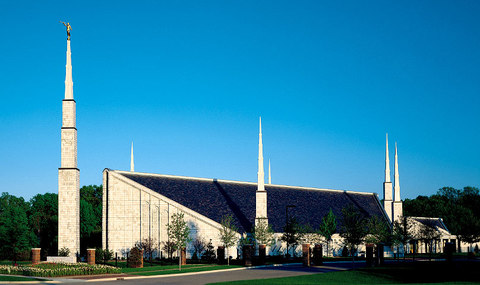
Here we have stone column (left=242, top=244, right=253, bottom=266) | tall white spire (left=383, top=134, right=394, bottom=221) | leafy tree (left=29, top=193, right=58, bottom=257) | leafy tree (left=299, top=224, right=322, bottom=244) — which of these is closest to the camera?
stone column (left=242, top=244, right=253, bottom=266)

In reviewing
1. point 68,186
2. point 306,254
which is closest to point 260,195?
point 306,254

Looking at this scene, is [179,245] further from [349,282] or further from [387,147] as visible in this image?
[387,147]

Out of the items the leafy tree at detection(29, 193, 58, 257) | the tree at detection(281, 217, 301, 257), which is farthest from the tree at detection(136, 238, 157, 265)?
the leafy tree at detection(29, 193, 58, 257)

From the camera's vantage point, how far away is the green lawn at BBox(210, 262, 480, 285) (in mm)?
33031

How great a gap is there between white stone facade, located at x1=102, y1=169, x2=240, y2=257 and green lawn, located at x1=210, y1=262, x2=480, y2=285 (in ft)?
74.4

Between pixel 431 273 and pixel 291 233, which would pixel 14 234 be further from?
pixel 431 273

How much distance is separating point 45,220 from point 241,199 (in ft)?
109

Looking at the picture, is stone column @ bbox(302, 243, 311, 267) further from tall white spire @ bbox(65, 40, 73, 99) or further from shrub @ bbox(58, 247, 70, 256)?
tall white spire @ bbox(65, 40, 73, 99)

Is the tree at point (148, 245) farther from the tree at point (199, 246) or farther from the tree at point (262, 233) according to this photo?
the tree at point (262, 233)

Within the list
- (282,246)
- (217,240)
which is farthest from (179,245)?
(282,246)

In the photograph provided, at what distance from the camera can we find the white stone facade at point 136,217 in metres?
60.2

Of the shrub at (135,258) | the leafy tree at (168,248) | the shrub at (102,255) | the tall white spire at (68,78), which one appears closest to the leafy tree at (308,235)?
the leafy tree at (168,248)

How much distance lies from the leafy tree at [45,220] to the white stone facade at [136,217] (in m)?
23.9

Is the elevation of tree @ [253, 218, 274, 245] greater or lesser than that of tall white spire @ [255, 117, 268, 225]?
lesser
